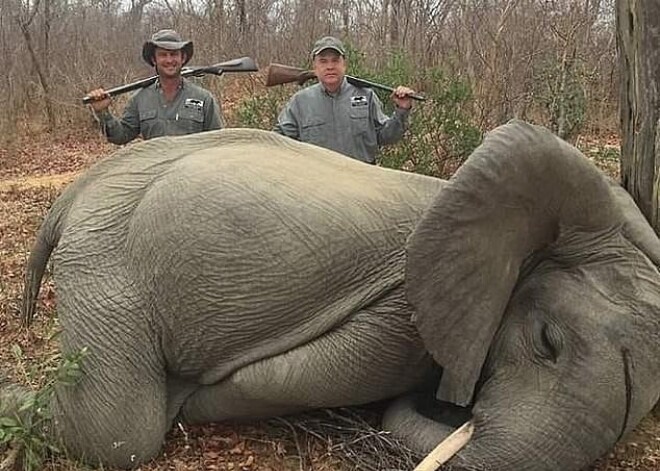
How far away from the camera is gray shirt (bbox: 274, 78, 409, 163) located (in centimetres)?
534

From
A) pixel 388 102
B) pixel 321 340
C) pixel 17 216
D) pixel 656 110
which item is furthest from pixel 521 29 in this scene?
pixel 321 340

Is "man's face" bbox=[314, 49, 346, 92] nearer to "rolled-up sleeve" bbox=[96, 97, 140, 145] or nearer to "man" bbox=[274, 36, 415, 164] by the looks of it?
"man" bbox=[274, 36, 415, 164]

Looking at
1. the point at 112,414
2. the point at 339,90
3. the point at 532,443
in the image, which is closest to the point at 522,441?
the point at 532,443

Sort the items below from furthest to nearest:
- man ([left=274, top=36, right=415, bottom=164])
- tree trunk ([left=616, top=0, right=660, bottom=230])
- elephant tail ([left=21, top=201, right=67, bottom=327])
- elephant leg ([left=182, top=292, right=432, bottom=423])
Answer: man ([left=274, top=36, right=415, bottom=164]) → elephant tail ([left=21, top=201, right=67, bottom=327]) → tree trunk ([left=616, top=0, right=660, bottom=230]) → elephant leg ([left=182, top=292, right=432, bottom=423])

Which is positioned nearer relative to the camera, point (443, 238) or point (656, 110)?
point (443, 238)

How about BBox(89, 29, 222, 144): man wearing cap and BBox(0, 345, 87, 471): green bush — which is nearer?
BBox(0, 345, 87, 471): green bush

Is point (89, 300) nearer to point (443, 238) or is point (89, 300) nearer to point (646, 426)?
point (443, 238)

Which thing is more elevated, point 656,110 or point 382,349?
point 656,110

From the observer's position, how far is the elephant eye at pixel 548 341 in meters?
2.68

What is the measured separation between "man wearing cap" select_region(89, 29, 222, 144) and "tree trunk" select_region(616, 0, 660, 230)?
2.68 metres

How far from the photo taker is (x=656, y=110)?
10.5 ft

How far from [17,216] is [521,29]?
682 cm

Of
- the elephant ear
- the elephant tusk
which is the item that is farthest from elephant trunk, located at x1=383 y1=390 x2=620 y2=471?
the elephant ear

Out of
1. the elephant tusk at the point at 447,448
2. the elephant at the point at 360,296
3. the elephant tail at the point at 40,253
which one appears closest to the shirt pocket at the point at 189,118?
the elephant tail at the point at 40,253
